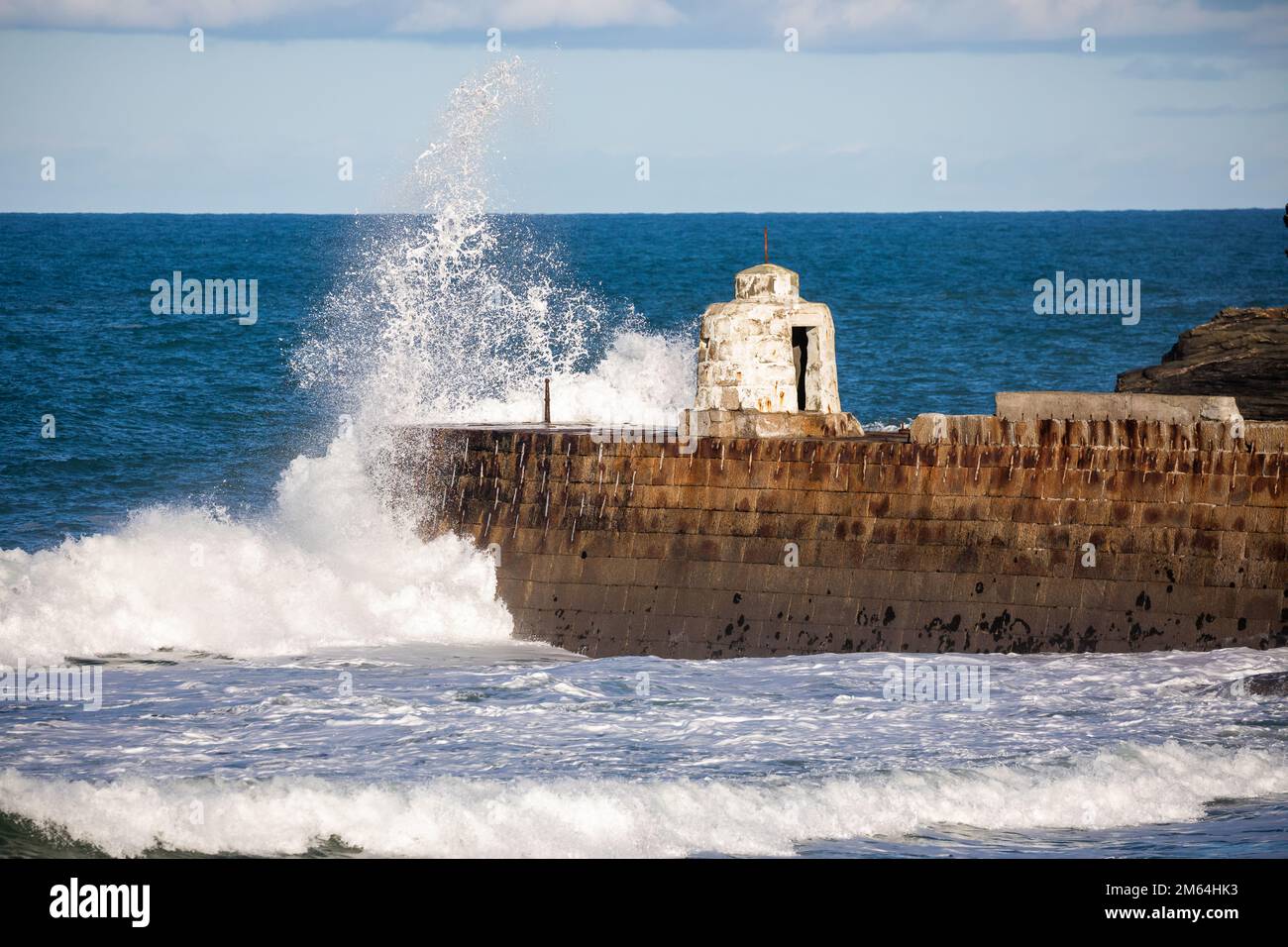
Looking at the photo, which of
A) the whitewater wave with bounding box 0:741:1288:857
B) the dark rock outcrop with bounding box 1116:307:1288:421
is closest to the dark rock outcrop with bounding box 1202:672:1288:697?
the whitewater wave with bounding box 0:741:1288:857

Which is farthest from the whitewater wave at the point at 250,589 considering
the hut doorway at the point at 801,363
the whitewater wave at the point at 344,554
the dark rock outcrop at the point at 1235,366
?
the dark rock outcrop at the point at 1235,366

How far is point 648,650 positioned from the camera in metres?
14.6

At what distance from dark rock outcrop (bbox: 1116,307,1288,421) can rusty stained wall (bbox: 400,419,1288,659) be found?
7.76 metres

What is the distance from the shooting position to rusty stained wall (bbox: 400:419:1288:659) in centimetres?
1310

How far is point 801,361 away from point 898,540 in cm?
323

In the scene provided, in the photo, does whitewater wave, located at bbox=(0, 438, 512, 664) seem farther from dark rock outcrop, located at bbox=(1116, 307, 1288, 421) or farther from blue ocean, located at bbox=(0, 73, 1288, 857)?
dark rock outcrop, located at bbox=(1116, 307, 1288, 421)

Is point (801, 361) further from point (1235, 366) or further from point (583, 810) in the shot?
point (1235, 366)

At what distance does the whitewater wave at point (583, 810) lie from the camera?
10109mm

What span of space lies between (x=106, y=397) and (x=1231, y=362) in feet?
67.8

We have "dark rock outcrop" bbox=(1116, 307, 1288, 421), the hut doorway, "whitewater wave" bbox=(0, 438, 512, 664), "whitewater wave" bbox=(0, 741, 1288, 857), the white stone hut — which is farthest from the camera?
"dark rock outcrop" bbox=(1116, 307, 1288, 421)

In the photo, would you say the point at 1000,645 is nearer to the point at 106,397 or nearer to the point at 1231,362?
the point at 1231,362

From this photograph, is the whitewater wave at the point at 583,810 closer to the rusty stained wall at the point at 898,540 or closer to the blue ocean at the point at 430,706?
the blue ocean at the point at 430,706
